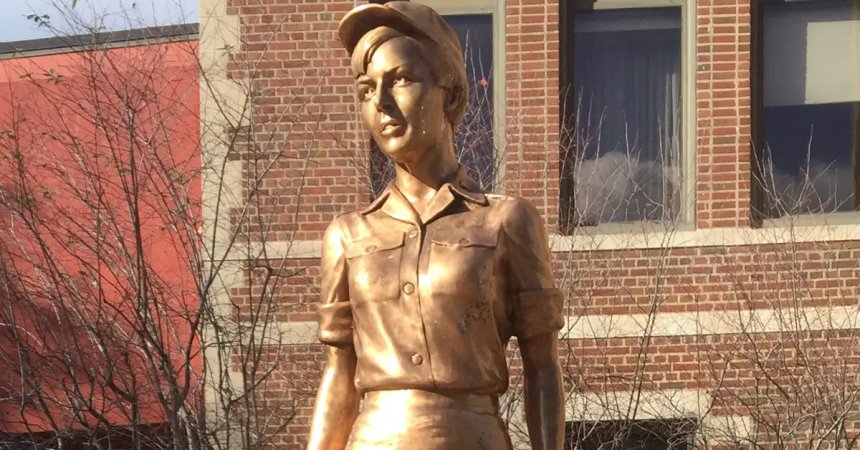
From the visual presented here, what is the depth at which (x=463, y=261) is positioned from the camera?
5184 mm

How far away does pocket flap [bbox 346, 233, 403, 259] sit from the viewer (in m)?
5.30

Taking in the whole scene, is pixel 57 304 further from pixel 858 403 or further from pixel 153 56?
pixel 858 403

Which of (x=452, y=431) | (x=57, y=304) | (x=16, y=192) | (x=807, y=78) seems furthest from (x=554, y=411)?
(x=807, y=78)

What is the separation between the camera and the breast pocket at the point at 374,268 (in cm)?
525

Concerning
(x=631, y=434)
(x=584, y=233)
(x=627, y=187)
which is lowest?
(x=631, y=434)

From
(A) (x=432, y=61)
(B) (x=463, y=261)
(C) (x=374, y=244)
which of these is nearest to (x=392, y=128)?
(A) (x=432, y=61)

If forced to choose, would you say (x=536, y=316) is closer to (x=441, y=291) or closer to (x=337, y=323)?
(x=441, y=291)

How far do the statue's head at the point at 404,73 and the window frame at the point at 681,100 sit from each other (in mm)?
7600

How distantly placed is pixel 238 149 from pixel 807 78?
430 centimetres

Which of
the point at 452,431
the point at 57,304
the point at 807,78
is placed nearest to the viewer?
the point at 452,431

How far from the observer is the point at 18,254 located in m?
12.7

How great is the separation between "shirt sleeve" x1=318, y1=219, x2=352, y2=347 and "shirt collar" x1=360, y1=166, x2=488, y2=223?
162mm

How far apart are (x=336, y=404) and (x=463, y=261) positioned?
1.96ft

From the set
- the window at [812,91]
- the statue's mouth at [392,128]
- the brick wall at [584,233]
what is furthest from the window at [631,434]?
the statue's mouth at [392,128]
